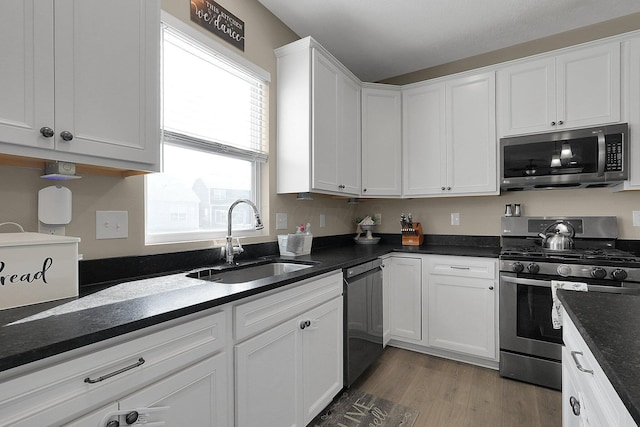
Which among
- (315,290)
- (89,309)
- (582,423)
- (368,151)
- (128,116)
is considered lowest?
(582,423)

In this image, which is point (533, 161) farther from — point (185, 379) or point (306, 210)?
point (185, 379)

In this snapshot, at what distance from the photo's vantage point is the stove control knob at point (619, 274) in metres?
1.99

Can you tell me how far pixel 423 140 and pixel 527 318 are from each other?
1.71 m

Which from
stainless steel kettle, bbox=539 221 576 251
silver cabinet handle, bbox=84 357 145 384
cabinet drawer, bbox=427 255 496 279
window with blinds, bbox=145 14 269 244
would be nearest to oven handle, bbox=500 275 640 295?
cabinet drawer, bbox=427 255 496 279

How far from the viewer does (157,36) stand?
1.38 metres

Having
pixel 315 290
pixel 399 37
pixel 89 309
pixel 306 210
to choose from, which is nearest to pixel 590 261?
pixel 315 290

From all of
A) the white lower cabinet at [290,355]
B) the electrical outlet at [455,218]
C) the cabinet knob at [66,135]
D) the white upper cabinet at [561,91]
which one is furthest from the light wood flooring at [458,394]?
the cabinet knob at [66,135]

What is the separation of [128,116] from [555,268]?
2.63 m

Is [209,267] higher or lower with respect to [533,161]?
lower

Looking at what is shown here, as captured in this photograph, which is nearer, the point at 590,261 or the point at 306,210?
the point at 590,261

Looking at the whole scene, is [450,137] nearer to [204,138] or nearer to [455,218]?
[455,218]

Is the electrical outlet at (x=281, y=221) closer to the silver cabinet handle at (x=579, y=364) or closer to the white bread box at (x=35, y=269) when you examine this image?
the white bread box at (x=35, y=269)

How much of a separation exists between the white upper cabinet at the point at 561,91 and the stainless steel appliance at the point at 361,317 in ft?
5.46

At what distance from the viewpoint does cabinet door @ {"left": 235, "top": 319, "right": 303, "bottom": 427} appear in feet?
4.27
